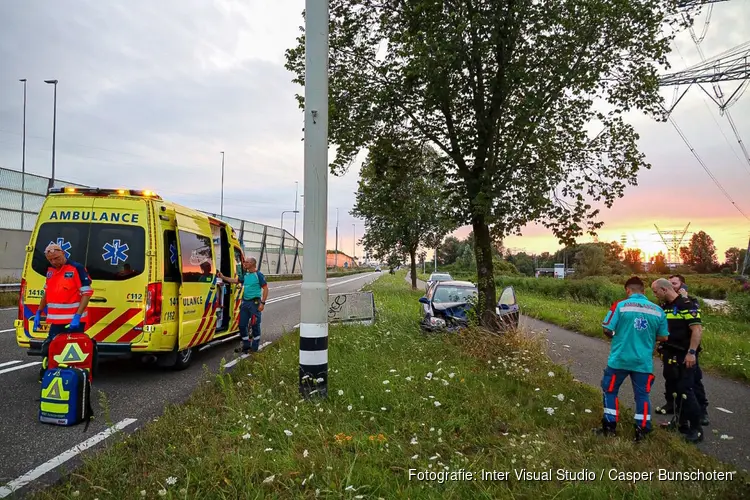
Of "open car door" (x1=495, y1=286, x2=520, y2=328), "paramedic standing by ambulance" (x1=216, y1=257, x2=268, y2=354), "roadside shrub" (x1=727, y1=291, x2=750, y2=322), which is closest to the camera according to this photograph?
"paramedic standing by ambulance" (x1=216, y1=257, x2=268, y2=354)

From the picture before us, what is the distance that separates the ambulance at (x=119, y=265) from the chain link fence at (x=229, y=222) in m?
0.65

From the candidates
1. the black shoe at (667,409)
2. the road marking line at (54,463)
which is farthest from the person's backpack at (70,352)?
the black shoe at (667,409)

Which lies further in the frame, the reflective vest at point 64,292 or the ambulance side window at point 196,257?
the ambulance side window at point 196,257

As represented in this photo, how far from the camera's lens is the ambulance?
20.0 feet

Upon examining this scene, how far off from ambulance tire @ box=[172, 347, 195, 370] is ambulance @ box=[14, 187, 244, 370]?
308mm

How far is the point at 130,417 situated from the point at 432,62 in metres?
6.47

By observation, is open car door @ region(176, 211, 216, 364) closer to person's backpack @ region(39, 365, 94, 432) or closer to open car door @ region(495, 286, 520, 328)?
person's backpack @ region(39, 365, 94, 432)

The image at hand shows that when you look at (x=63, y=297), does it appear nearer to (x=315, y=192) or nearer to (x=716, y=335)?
(x=315, y=192)

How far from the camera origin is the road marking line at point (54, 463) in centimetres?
326

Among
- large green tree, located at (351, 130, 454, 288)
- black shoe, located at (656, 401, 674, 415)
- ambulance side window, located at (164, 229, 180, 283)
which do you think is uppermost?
large green tree, located at (351, 130, 454, 288)

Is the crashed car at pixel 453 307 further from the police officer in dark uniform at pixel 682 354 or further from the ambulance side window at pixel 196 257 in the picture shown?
the ambulance side window at pixel 196 257

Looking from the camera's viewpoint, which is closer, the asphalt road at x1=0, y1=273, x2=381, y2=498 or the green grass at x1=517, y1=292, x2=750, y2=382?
the asphalt road at x1=0, y1=273, x2=381, y2=498

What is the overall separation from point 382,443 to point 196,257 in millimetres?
4740

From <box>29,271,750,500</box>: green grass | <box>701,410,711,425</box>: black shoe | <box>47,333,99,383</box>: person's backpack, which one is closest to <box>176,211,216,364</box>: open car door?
<box>29,271,750,500</box>: green grass
